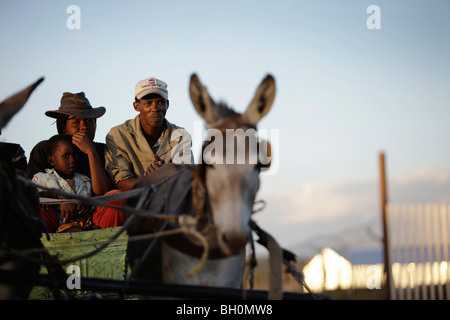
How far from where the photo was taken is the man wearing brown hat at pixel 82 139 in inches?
204

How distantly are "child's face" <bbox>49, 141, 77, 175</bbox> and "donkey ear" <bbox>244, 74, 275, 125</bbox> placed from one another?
2654 mm

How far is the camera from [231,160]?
9.65 ft

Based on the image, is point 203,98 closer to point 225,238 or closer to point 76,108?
point 225,238

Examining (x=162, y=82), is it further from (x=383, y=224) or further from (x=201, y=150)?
(x=383, y=224)

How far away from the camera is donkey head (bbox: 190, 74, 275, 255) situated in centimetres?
285

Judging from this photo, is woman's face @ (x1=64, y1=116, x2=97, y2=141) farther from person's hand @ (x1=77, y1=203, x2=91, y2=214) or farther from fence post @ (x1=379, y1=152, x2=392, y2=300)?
fence post @ (x1=379, y1=152, x2=392, y2=300)

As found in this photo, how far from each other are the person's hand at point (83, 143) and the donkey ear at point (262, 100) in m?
2.54

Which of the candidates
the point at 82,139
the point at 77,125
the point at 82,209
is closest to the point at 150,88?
the point at 82,139

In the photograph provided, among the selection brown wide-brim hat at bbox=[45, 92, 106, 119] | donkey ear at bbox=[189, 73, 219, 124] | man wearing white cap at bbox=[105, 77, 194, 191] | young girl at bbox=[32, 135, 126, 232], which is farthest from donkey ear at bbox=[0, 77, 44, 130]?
brown wide-brim hat at bbox=[45, 92, 106, 119]

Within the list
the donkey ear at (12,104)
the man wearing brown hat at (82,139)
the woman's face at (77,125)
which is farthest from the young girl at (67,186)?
the donkey ear at (12,104)

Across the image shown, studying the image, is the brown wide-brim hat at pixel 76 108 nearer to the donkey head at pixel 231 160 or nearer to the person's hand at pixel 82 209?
the person's hand at pixel 82 209

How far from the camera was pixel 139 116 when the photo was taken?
5.82 meters
